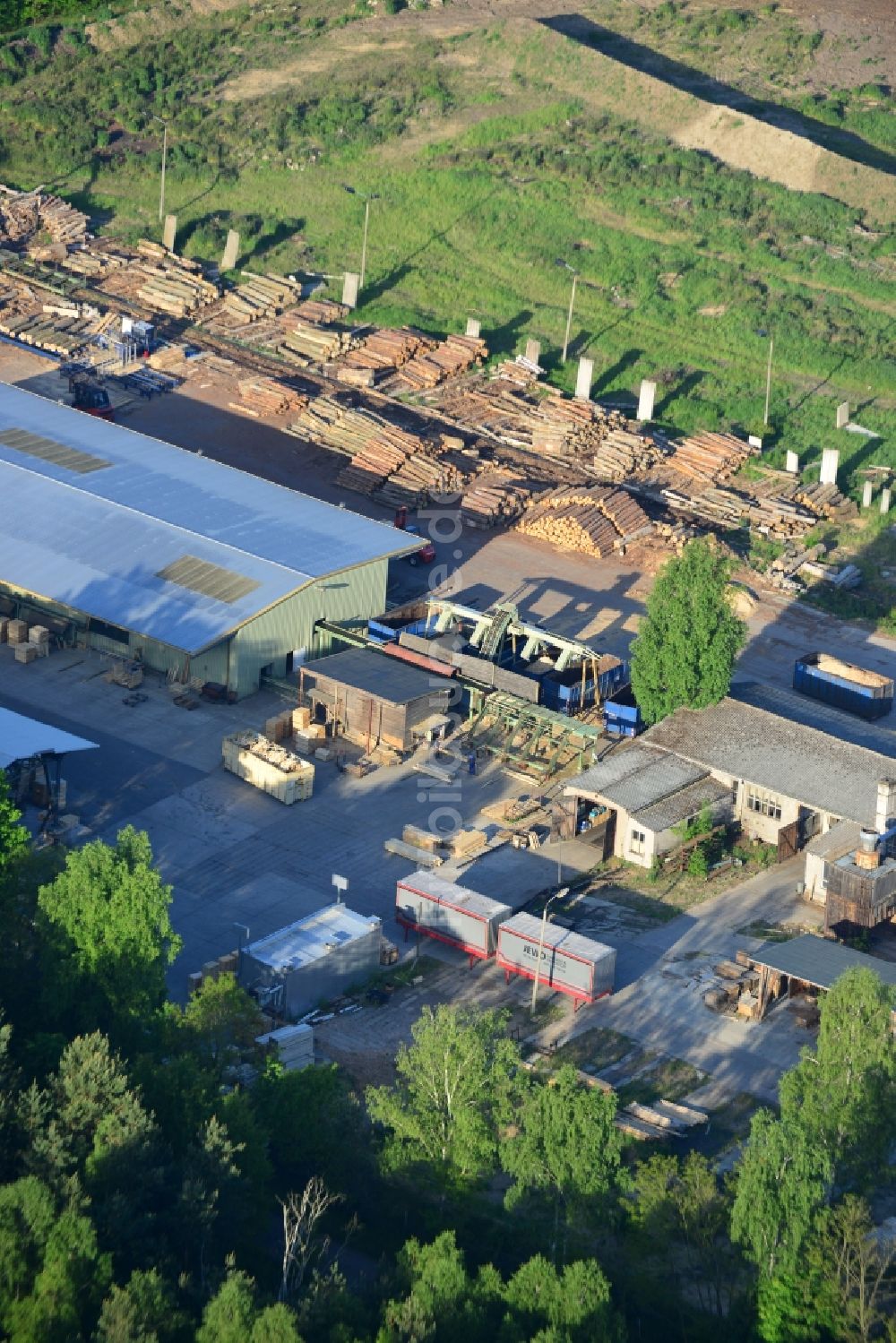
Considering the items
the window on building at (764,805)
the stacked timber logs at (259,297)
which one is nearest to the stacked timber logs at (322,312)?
the stacked timber logs at (259,297)

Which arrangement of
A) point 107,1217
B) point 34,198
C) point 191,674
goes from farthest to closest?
1. point 34,198
2. point 191,674
3. point 107,1217

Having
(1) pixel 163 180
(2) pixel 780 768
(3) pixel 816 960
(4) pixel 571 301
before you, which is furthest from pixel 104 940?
(1) pixel 163 180

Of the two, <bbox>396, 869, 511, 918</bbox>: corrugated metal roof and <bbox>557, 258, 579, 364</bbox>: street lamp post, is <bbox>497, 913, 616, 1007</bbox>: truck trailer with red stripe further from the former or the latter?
<bbox>557, 258, 579, 364</bbox>: street lamp post

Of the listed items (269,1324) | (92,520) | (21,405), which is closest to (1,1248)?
(269,1324)

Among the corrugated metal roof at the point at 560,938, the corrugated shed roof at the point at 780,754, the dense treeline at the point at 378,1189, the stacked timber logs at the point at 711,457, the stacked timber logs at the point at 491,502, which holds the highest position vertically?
the dense treeline at the point at 378,1189

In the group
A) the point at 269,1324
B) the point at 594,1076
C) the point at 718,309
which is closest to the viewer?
the point at 269,1324

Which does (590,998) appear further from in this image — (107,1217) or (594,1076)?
(107,1217)

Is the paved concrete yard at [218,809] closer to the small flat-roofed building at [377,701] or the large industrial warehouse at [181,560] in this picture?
the small flat-roofed building at [377,701]
